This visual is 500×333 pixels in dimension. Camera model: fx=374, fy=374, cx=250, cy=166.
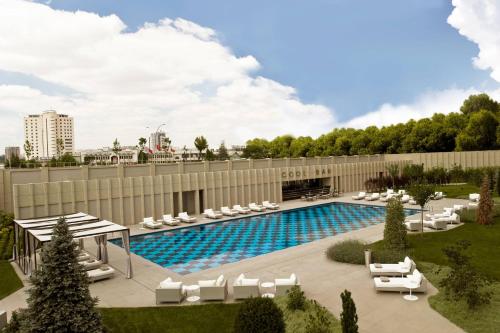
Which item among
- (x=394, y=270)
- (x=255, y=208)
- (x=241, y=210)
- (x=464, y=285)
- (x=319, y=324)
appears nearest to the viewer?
(x=319, y=324)

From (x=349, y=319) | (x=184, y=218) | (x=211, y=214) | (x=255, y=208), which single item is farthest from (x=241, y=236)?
(x=349, y=319)

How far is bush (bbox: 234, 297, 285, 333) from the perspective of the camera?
7.84 metres

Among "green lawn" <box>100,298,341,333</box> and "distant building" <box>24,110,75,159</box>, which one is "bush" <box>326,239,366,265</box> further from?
"distant building" <box>24,110,75,159</box>

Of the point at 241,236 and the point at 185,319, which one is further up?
the point at 185,319

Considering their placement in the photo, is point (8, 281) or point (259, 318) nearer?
point (259, 318)

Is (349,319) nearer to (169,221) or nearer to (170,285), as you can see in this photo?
(170,285)

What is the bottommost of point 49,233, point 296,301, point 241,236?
point 241,236

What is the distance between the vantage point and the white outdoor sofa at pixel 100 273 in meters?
14.1

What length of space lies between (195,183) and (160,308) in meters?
18.7

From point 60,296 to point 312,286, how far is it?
25.8 ft

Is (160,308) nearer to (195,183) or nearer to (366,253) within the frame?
(366,253)

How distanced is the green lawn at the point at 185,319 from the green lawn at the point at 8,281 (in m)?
4.87

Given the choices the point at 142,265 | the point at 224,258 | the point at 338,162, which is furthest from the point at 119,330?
the point at 338,162

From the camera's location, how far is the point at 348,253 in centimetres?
1548
